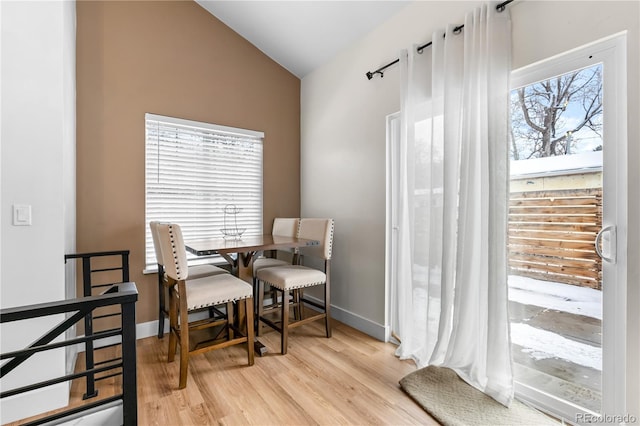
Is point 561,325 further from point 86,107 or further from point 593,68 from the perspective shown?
point 86,107

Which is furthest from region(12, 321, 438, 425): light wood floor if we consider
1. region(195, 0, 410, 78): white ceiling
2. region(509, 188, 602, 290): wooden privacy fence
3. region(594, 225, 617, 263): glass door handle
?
region(195, 0, 410, 78): white ceiling

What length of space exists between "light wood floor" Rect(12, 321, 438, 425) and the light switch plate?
1086 mm

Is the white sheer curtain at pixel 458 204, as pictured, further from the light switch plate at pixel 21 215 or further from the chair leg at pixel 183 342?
the light switch plate at pixel 21 215

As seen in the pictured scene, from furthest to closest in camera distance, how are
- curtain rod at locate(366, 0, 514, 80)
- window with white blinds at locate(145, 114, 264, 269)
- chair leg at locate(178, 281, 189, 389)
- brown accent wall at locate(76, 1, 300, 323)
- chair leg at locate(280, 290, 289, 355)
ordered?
window with white blinds at locate(145, 114, 264, 269), brown accent wall at locate(76, 1, 300, 323), chair leg at locate(280, 290, 289, 355), chair leg at locate(178, 281, 189, 389), curtain rod at locate(366, 0, 514, 80)

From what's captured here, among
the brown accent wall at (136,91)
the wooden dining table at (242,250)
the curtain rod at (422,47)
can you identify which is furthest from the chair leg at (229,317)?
the curtain rod at (422,47)

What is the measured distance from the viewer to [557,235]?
66.7 inches

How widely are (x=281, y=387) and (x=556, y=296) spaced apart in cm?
168

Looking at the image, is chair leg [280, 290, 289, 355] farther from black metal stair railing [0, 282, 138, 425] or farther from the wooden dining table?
black metal stair railing [0, 282, 138, 425]

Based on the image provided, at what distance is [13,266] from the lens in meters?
1.66

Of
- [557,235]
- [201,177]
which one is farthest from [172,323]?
[557,235]

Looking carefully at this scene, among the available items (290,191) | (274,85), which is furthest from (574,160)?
(274,85)

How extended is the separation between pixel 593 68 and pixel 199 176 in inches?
118

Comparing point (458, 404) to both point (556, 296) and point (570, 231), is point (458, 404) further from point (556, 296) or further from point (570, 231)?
point (570, 231)

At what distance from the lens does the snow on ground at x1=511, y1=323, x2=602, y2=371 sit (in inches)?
62.0
